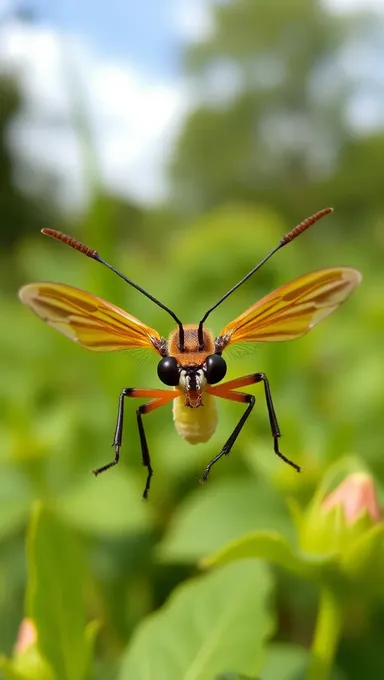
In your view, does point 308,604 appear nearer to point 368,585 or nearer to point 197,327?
point 368,585

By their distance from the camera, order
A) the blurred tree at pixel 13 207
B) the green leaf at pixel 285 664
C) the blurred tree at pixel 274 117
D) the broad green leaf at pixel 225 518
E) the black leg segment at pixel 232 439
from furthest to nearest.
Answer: the blurred tree at pixel 274 117, the blurred tree at pixel 13 207, the broad green leaf at pixel 225 518, the green leaf at pixel 285 664, the black leg segment at pixel 232 439

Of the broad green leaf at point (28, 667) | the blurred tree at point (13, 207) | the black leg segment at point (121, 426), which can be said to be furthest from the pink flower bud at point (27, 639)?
the blurred tree at point (13, 207)

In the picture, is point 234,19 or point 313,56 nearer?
point 313,56

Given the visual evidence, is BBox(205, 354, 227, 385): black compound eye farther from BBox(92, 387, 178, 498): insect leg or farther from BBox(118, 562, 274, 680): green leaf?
BBox(118, 562, 274, 680): green leaf

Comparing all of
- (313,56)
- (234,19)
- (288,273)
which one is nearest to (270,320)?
(288,273)

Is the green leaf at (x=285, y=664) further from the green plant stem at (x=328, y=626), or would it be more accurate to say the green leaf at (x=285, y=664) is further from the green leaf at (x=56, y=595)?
the green leaf at (x=56, y=595)

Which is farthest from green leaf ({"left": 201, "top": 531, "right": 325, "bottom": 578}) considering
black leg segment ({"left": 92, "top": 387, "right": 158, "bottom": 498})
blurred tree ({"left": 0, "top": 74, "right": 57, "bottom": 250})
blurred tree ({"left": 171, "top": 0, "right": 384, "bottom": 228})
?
blurred tree ({"left": 171, "top": 0, "right": 384, "bottom": 228})
